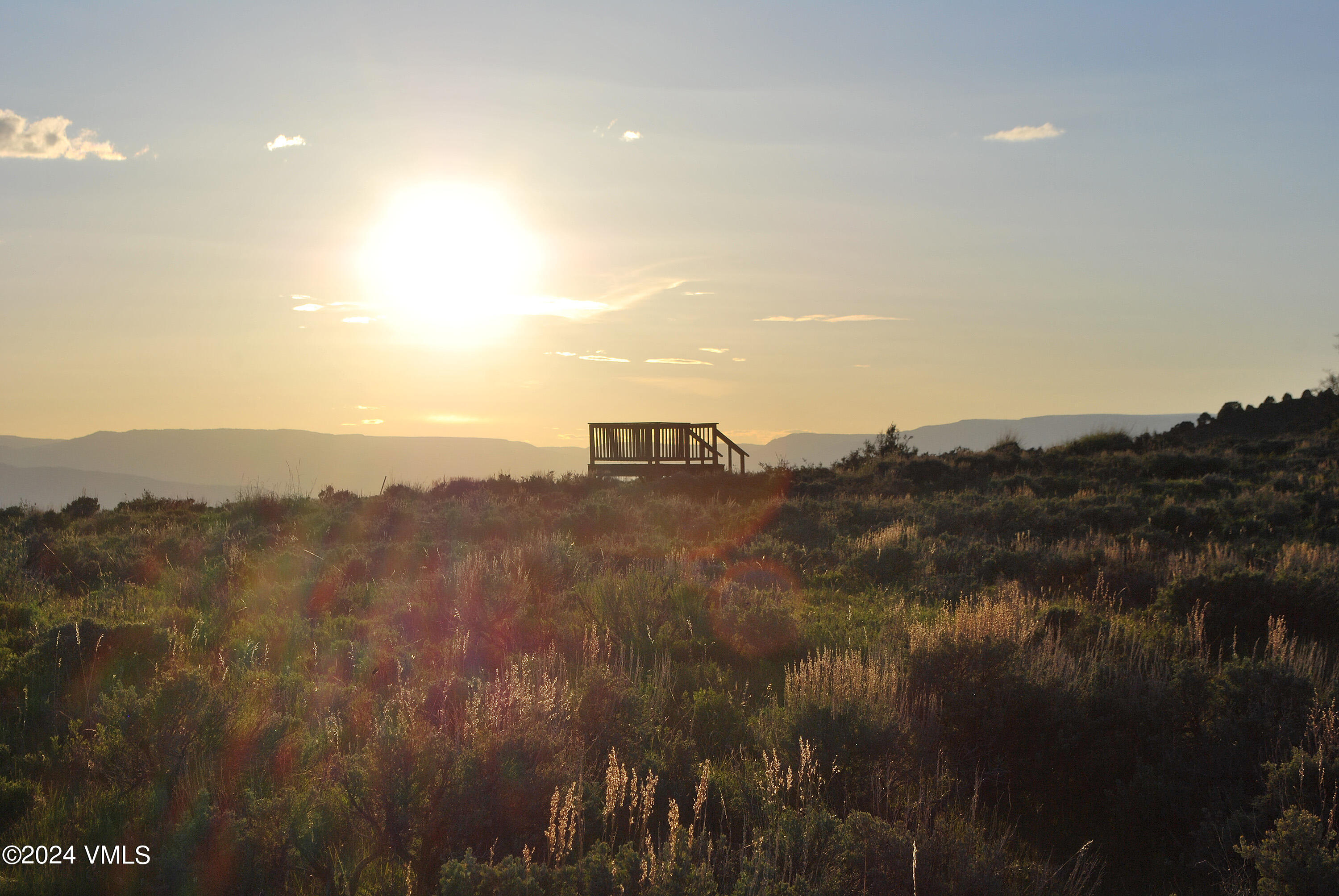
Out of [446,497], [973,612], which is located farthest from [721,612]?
[446,497]

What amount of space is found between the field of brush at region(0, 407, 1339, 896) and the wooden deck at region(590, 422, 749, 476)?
13115 millimetres

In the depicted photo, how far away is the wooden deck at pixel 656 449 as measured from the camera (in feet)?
79.8

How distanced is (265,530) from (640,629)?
9.88 metres

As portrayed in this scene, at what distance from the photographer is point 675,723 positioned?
5.26 metres

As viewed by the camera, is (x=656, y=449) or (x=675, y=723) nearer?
(x=675, y=723)

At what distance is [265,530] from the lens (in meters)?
14.8

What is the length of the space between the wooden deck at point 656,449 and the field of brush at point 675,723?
43.0 ft

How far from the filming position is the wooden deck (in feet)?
79.8

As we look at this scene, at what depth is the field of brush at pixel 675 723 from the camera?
331cm

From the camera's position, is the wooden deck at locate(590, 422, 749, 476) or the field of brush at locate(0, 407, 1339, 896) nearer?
the field of brush at locate(0, 407, 1339, 896)

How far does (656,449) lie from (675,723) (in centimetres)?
1946

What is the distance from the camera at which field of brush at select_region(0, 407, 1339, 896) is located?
10.9ft

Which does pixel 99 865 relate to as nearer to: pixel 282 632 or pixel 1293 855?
pixel 282 632

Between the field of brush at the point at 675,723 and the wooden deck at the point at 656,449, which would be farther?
the wooden deck at the point at 656,449
